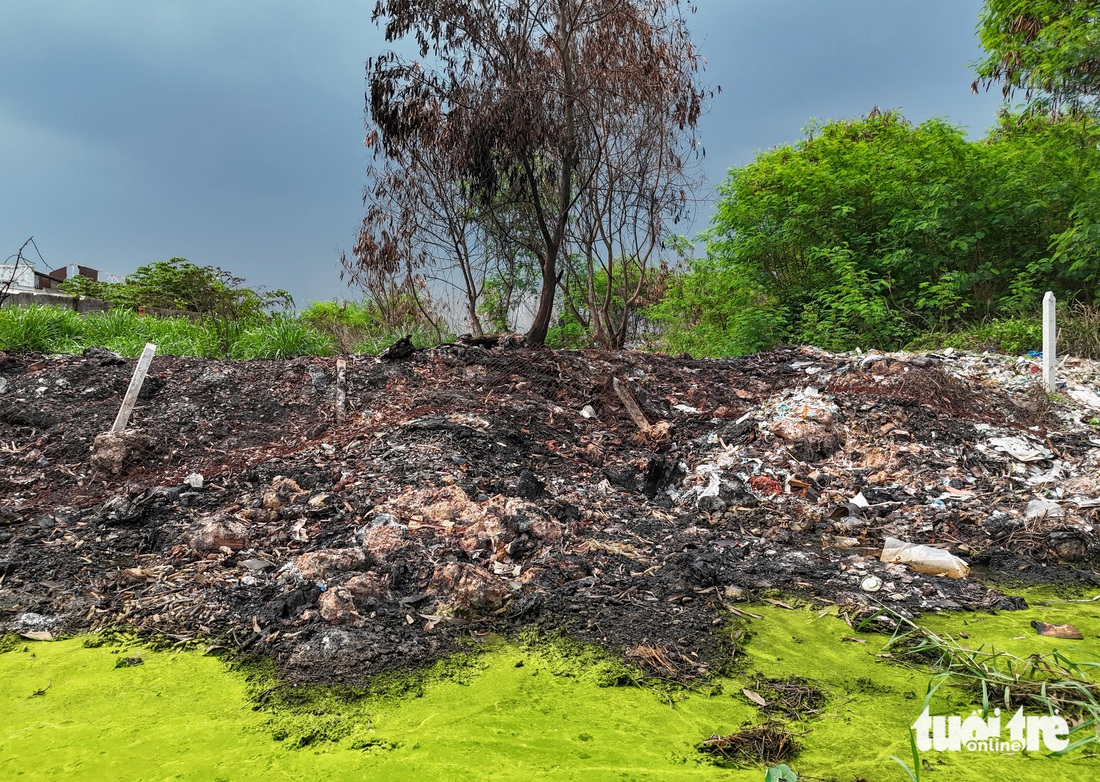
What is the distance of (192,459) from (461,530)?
2416mm

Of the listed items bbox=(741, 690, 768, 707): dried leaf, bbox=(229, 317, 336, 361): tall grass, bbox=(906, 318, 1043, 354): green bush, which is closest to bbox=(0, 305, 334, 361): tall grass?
bbox=(229, 317, 336, 361): tall grass

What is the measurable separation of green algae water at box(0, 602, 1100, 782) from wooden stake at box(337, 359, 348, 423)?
2817 mm

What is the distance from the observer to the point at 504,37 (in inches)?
306

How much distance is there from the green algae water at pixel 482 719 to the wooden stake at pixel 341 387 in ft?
9.24

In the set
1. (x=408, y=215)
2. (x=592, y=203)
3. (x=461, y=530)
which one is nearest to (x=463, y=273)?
(x=408, y=215)

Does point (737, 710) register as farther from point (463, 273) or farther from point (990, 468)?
point (463, 273)

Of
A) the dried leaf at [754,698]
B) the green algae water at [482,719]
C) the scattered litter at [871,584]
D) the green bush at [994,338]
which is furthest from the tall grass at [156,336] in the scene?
the green bush at [994,338]

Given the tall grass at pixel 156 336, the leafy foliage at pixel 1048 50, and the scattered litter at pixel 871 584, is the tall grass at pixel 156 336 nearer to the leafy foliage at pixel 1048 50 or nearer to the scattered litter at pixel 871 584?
the scattered litter at pixel 871 584

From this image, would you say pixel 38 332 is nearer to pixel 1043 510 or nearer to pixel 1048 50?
pixel 1043 510

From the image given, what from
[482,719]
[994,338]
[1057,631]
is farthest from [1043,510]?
[994,338]

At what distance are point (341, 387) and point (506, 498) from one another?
8.99ft

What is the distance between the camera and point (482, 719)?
164cm

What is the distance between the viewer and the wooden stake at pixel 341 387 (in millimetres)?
4891

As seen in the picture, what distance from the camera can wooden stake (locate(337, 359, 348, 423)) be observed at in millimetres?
4891
